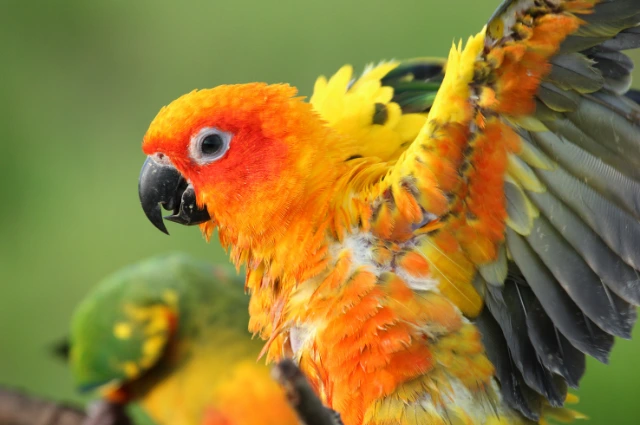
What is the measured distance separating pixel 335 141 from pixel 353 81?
272mm

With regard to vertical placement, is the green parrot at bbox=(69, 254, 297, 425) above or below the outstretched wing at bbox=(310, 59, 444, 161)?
below

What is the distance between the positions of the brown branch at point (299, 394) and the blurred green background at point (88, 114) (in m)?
2.27

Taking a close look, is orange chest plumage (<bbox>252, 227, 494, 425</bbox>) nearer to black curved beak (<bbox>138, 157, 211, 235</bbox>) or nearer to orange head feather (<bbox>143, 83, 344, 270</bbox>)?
orange head feather (<bbox>143, 83, 344, 270</bbox>)

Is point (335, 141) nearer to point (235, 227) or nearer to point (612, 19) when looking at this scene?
point (235, 227)

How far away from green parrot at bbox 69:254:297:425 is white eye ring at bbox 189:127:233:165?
0.81 meters

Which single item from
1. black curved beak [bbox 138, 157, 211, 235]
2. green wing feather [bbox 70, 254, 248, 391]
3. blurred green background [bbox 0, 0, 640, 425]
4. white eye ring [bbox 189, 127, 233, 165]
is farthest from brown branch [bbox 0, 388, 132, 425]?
blurred green background [bbox 0, 0, 640, 425]

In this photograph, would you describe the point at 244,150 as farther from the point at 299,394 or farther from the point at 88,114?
the point at 88,114

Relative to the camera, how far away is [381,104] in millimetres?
1264

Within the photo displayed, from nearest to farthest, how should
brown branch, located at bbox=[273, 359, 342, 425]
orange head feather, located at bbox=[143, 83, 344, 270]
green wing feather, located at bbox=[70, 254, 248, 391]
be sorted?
brown branch, located at bbox=[273, 359, 342, 425], orange head feather, located at bbox=[143, 83, 344, 270], green wing feather, located at bbox=[70, 254, 248, 391]

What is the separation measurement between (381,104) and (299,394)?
77 centimetres

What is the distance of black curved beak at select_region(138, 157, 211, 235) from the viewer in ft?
3.82

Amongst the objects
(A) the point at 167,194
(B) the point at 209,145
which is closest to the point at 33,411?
(A) the point at 167,194

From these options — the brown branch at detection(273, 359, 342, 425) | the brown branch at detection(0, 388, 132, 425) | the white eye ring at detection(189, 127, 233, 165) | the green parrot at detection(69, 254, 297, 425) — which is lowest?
the green parrot at detection(69, 254, 297, 425)

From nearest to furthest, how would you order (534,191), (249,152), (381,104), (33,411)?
(534,191), (249,152), (381,104), (33,411)
